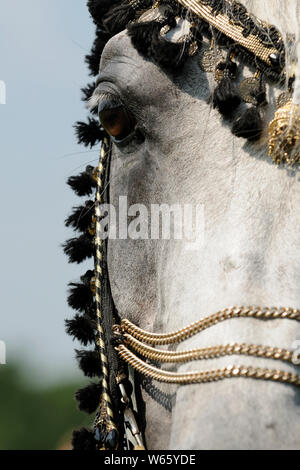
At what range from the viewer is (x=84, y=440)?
3.23m

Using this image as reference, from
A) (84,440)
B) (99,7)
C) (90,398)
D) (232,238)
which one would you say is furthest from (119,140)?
(84,440)

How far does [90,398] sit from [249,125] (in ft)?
5.16

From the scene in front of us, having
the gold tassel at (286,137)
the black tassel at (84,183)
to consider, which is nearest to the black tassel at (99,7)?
the black tassel at (84,183)

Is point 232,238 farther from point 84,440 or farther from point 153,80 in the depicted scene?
point 84,440

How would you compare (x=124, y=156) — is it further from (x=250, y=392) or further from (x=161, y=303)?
(x=250, y=392)

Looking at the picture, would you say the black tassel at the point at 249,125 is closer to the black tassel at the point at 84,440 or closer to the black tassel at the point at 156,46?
the black tassel at the point at 156,46

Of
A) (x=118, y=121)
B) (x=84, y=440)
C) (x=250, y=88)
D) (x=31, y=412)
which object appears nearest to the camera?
(x=250, y=88)

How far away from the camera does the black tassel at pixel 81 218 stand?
3.61 m

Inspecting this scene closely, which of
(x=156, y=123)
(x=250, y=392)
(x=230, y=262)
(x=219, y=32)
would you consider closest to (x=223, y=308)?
(x=230, y=262)

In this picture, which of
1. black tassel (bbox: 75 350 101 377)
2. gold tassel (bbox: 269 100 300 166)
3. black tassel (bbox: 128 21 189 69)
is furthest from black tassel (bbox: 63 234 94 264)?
gold tassel (bbox: 269 100 300 166)

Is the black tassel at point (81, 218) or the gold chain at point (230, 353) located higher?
the black tassel at point (81, 218)

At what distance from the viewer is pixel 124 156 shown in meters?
3.03

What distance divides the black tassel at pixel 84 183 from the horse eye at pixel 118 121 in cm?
72

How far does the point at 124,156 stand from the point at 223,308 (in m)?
1.06
